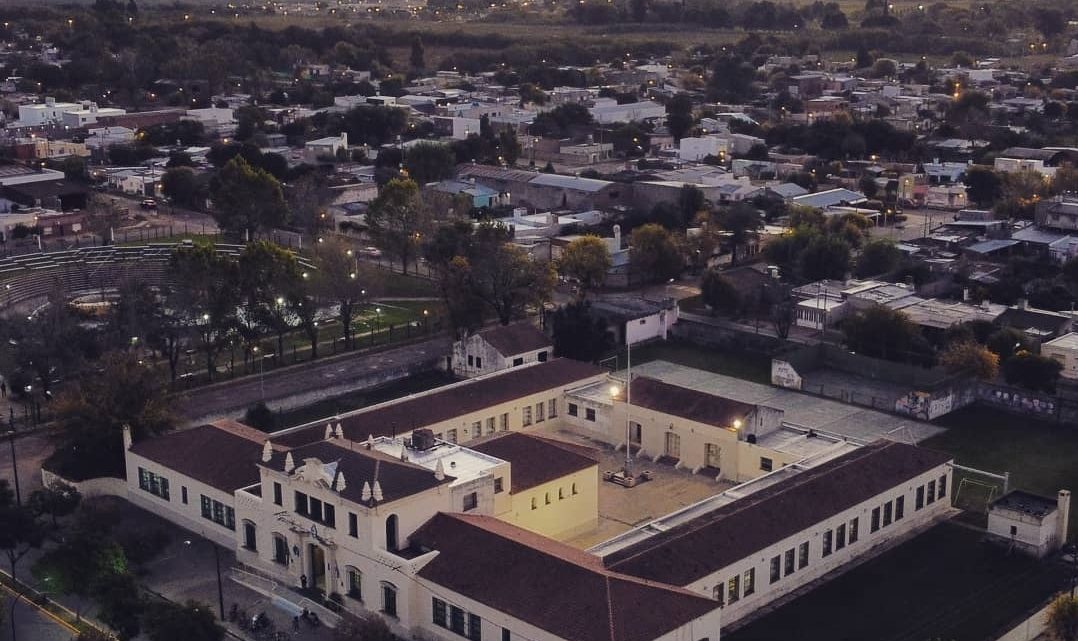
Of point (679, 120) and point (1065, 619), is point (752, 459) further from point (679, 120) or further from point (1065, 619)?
point (679, 120)

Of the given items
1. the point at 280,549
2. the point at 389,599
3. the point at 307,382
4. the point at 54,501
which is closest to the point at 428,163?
the point at 307,382

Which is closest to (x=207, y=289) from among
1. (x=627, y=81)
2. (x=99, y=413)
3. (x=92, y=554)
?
(x=99, y=413)

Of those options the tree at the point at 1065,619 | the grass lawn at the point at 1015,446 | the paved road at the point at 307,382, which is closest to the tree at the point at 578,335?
the paved road at the point at 307,382

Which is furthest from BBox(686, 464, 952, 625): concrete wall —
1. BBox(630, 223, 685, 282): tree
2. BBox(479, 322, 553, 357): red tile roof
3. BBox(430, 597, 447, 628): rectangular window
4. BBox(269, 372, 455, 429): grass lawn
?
BBox(630, 223, 685, 282): tree

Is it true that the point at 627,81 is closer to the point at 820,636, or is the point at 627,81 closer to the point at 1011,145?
the point at 1011,145

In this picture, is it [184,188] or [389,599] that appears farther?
[184,188]

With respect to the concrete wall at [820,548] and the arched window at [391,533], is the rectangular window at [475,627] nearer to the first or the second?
the arched window at [391,533]
